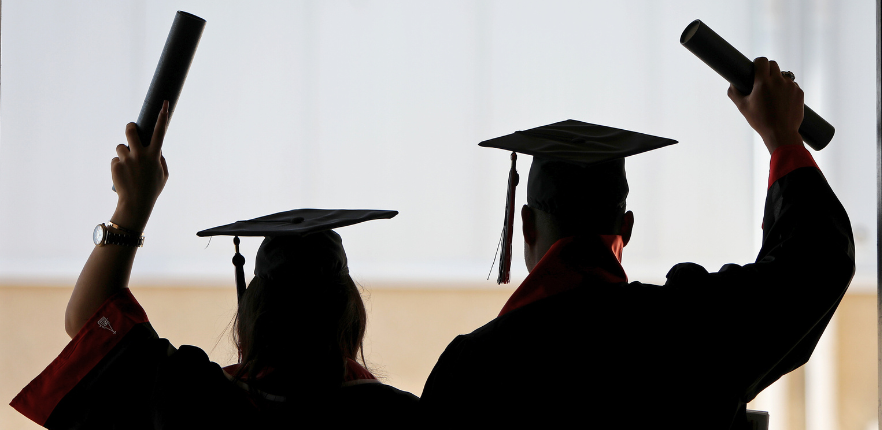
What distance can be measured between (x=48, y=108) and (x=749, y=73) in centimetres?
319

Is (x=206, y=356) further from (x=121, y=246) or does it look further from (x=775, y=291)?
(x=775, y=291)

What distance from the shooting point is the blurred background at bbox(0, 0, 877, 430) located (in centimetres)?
289

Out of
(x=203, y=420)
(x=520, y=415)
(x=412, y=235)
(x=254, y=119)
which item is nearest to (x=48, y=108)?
(x=254, y=119)

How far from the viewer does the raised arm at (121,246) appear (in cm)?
98

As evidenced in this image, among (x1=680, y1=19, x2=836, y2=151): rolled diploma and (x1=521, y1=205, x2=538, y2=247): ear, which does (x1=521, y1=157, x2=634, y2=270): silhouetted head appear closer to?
(x1=521, y1=205, x2=538, y2=247): ear

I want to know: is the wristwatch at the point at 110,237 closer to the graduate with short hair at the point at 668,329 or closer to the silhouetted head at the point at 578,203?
the graduate with short hair at the point at 668,329

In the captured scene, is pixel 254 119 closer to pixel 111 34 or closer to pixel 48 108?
pixel 111 34

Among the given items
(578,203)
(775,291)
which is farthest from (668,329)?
(578,203)

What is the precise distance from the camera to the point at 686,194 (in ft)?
9.61

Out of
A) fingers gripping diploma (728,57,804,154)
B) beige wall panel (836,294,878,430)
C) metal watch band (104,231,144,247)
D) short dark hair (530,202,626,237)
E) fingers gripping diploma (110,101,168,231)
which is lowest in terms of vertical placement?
beige wall panel (836,294,878,430)

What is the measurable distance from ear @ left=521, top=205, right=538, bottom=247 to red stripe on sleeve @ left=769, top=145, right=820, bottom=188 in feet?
1.36

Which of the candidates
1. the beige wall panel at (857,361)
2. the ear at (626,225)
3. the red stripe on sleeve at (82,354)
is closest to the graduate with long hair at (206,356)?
the red stripe on sleeve at (82,354)

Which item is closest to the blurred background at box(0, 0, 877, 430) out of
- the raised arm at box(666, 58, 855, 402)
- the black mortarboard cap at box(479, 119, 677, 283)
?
the black mortarboard cap at box(479, 119, 677, 283)

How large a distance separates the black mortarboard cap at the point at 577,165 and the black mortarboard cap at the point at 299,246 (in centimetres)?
30
